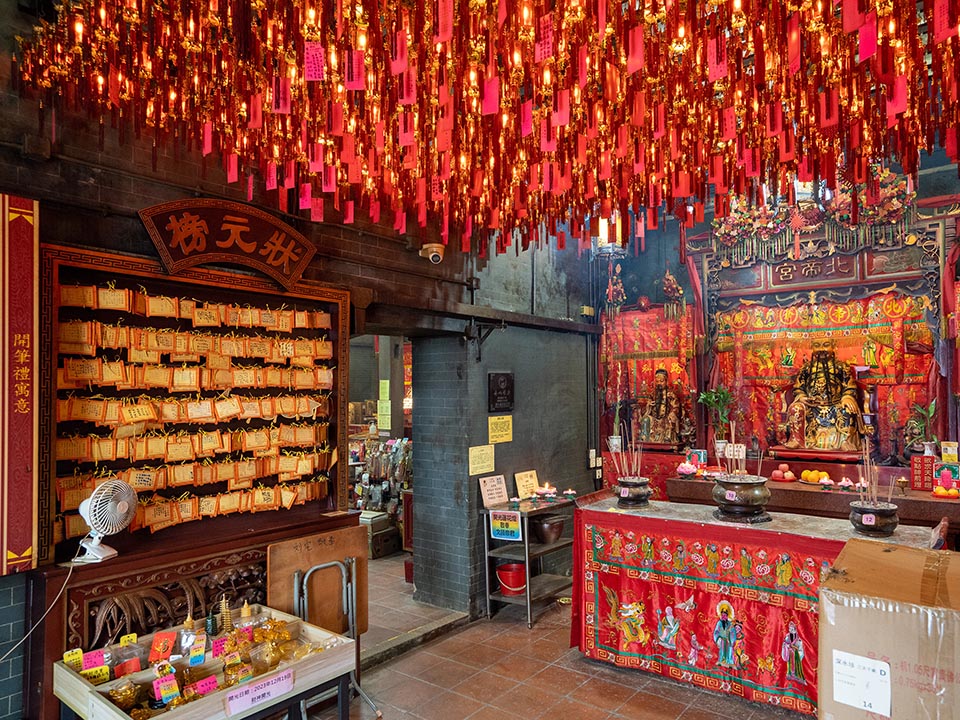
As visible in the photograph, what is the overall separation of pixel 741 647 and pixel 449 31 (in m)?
3.94

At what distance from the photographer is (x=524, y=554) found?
5543 mm

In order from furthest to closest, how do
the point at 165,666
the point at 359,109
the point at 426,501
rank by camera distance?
the point at 426,501 < the point at 359,109 < the point at 165,666

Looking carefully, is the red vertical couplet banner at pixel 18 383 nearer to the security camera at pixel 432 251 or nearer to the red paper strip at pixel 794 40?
the security camera at pixel 432 251

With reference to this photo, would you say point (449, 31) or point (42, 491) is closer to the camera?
point (449, 31)

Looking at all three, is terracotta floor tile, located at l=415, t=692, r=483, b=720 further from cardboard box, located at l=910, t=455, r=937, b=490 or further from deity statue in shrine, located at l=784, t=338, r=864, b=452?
deity statue in shrine, located at l=784, t=338, r=864, b=452

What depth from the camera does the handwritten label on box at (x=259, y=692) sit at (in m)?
2.46

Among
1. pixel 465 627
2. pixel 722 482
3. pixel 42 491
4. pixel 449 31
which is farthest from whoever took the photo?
pixel 465 627

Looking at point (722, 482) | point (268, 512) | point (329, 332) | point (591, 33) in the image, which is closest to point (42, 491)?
point (268, 512)

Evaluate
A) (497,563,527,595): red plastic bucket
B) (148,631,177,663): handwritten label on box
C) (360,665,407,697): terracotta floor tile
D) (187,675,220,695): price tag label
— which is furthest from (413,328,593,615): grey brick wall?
(187,675,220,695): price tag label

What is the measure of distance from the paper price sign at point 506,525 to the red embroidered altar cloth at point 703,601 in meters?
0.91

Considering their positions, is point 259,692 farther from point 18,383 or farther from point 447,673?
point 447,673

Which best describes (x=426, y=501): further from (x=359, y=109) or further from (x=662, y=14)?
(x=662, y=14)

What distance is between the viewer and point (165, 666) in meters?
2.69

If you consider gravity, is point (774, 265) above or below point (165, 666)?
above
